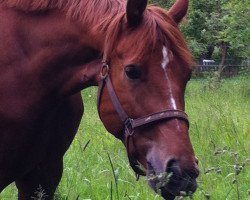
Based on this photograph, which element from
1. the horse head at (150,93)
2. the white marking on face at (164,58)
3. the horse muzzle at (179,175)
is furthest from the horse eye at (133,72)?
the horse muzzle at (179,175)

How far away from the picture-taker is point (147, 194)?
14.9 ft

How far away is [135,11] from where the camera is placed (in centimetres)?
330

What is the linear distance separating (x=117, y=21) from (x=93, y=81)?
1.23 feet

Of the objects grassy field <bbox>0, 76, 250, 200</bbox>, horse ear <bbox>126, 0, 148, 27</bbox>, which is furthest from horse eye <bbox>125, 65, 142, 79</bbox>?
grassy field <bbox>0, 76, 250, 200</bbox>

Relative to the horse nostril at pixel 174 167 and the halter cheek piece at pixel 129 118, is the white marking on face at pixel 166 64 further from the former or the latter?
the horse nostril at pixel 174 167

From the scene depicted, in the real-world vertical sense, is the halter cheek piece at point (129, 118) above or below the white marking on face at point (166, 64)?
below

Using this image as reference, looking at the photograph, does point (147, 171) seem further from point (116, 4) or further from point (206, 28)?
point (206, 28)

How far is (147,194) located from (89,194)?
25.9 inches

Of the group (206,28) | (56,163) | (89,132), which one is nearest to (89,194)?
(56,163)

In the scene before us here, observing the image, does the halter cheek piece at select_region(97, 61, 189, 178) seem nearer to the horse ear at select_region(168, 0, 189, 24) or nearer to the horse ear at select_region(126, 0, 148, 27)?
the horse ear at select_region(126, 0, 148, 27)

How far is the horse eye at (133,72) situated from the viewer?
3221 millimetres

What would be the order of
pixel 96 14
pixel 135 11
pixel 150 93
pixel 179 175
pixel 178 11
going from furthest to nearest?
1. pixel 178 11
2. pixel 96 14
3. pixel 135 11
4. pixel 150 93
5. pixel 179 175

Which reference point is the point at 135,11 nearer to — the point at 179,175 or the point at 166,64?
the point at 166,64

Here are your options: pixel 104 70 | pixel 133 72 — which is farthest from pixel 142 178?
pixel 133 72
